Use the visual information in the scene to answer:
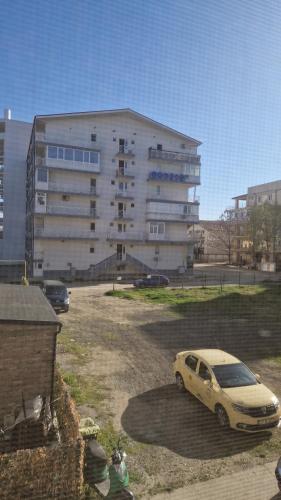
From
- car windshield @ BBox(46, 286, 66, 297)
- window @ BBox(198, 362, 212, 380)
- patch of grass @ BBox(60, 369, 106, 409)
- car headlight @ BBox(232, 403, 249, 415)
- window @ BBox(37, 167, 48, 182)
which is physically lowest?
Answer: patch of grass @ BBox(60, 369, 106, 409)

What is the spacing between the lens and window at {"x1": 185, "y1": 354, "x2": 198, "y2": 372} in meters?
1.87

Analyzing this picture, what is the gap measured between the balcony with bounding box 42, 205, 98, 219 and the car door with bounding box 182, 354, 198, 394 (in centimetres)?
572

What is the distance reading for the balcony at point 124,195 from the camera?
25.6 ft

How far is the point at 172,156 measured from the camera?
7961mm

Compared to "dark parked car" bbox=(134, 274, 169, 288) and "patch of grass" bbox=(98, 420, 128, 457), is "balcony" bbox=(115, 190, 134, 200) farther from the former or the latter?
"patch of grass" bbox=(98, 420, 128, 457)

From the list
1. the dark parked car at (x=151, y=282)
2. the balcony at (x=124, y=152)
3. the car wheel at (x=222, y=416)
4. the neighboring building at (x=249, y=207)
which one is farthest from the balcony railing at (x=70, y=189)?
the car wheel at (x=222, y=416)

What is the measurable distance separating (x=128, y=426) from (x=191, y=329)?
2005 mm

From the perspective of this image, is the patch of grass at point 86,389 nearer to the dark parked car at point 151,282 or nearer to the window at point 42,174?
the dark parked car at point 151,282

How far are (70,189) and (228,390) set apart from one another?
21.2 feet

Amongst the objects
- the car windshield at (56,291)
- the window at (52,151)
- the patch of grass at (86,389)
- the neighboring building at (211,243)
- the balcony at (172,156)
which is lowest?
the patch of grass at (86,389)

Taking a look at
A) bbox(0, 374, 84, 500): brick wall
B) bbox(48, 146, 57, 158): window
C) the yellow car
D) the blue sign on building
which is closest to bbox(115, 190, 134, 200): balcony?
the blue sign on building

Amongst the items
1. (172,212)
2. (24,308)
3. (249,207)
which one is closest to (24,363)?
A: (24,308)

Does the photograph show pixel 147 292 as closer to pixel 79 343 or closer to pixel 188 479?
pixel 79 343

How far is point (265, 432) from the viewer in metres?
1.54
